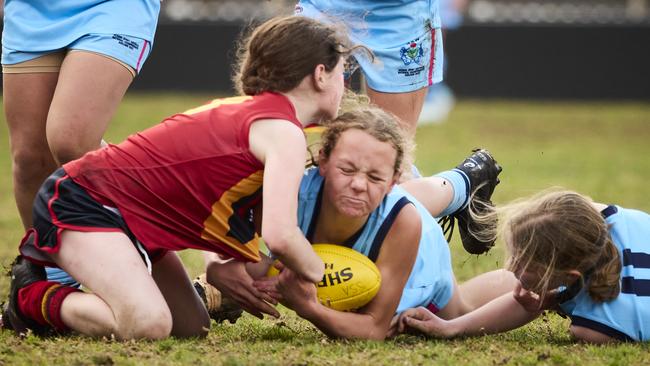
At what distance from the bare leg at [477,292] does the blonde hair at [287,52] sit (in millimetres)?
1118

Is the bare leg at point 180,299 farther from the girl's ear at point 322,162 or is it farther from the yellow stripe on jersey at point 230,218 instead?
the girl's ear at point 322,162

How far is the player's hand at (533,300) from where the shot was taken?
3865 millimetres

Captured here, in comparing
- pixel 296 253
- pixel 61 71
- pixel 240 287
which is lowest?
pixel 240 287

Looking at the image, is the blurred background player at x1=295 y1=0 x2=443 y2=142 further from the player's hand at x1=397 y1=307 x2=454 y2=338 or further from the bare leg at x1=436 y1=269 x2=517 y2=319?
the player's hand at x1=397 y1=307 x2=454 y2=338

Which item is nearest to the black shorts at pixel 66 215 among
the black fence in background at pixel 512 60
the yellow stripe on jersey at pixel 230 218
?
the yellow stripe on jersey at pixel 230 218

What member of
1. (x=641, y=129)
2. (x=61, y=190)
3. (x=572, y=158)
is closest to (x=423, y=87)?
(x=61, y=190)

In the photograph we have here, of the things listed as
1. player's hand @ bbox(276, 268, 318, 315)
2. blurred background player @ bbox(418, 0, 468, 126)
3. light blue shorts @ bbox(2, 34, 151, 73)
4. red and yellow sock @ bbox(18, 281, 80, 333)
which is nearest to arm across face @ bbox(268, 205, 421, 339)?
player's hand @ bbox(276, 268, 318, 315)

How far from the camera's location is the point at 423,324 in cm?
397

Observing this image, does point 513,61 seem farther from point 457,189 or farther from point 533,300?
point 533,300

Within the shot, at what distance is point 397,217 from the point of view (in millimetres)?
3951

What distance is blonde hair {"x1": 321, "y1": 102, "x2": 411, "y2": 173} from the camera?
388cm

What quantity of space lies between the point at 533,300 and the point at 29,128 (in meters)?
2.16

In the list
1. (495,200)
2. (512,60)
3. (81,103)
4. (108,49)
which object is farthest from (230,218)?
(512,60)

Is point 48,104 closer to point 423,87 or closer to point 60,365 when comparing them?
point 60,365
